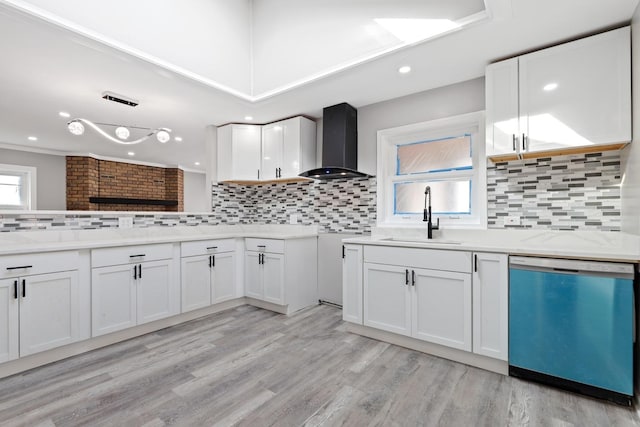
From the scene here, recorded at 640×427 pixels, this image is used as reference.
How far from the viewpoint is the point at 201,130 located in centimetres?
469

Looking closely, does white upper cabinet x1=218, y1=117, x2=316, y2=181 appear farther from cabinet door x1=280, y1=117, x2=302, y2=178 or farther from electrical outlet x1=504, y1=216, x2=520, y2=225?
electrical outlet x1=504, y1=216, x2=520, y2=225

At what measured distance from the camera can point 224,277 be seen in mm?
3463

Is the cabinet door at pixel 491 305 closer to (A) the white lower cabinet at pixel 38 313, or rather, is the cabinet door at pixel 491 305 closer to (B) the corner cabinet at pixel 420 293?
(B) the corner cabinet at pixel 420 293

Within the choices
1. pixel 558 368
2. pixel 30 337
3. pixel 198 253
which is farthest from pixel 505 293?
pixel 30 337

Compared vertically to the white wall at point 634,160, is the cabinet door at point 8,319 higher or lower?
lower

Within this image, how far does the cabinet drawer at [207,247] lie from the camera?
10.2 ft

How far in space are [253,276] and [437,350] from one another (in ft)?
7.04

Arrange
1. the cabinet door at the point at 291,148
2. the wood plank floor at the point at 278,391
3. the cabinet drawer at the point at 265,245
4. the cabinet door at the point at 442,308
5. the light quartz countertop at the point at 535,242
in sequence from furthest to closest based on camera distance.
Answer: the cabinet door at the point at 291,148 < the cabinet drawer at the point at 265,245 < the cabinet door at the point at 442,308 < the light quartz countertop at the point at 535,242 < the wood plank floor at the point at 278,391

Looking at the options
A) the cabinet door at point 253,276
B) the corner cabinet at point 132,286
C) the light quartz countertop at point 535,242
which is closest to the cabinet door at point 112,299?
the corner cabinet at point 132,286

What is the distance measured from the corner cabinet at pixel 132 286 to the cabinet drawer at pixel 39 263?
6.0 inches

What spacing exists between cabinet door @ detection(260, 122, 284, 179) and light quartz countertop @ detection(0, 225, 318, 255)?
2.51 ft

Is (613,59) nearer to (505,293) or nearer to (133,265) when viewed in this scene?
(505,293)

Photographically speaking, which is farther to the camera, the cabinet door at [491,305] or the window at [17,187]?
the window at [17,187]

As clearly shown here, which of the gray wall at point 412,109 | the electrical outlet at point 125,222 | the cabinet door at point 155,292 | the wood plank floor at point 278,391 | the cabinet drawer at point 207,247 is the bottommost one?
the wood plank floor at point 278,391
